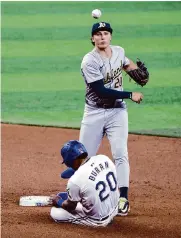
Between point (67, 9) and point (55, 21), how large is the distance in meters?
1.02

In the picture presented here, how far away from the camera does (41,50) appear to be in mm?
14648

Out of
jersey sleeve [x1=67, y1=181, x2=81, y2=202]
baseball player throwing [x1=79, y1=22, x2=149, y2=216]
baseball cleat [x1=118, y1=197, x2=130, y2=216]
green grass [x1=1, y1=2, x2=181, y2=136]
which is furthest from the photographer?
green grass [x1=1, y1=2, x2=181, y2=136]

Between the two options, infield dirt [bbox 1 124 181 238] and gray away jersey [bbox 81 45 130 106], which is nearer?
infield dirt [bbox 1 124 181 238]

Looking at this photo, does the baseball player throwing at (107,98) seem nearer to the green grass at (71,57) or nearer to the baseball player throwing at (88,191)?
the baseball player throwing at (88,191)

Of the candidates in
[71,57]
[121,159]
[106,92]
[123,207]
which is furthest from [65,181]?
[71,57]

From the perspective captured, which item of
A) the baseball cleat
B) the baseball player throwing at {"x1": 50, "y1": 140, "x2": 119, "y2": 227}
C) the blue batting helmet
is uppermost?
the blue batting helmet

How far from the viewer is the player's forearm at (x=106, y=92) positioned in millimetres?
7066

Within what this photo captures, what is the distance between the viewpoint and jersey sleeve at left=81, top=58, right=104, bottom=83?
714cm

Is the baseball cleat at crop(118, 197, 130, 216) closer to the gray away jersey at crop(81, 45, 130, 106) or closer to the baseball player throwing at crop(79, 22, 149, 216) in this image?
the baseball player throwing at crop(79, 22, 149, 216)

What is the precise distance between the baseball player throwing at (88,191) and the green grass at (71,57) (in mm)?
4011

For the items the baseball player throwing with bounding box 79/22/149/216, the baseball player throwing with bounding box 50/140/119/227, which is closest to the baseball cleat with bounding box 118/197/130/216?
the baseball player throwing with bounding box 79/22/149/216

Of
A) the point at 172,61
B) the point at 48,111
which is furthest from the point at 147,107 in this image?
the point at 172,61

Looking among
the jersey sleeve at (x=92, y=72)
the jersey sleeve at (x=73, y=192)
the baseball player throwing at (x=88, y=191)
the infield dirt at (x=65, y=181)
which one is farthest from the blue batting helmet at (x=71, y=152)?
the jersey sleeve at (x=92, y=72)

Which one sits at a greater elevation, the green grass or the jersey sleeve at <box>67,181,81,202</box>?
the green grass
